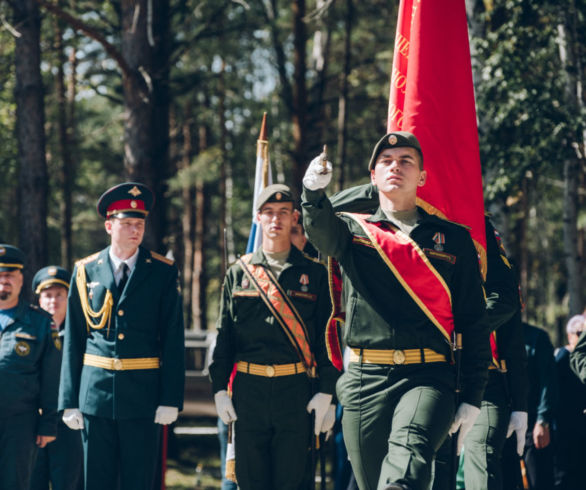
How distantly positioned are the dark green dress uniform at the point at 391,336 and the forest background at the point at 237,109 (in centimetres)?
291

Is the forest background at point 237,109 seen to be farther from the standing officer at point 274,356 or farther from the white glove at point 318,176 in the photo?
the white glove at point 318,176

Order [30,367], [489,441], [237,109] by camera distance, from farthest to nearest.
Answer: [237,109], [30,367], [489,441]

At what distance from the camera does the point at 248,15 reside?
1922cm

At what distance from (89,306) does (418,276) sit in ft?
8.16

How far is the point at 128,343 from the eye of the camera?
565 centimetres

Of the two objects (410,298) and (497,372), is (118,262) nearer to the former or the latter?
(410,298)

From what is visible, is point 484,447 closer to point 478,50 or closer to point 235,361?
point 235,361

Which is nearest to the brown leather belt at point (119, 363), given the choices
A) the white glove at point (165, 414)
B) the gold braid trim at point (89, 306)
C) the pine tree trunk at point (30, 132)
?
the gold braid trim at point (89, 306)

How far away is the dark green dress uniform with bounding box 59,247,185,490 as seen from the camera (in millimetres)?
5574

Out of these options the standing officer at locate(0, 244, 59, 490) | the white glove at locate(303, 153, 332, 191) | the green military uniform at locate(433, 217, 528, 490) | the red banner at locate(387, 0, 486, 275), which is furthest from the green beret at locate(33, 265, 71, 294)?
the white glove at locate(303, 153, 332, 191)

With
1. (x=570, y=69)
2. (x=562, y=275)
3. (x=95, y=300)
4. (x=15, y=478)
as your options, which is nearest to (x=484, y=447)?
(x=95, y=300)

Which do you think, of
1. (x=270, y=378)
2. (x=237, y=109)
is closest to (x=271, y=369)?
(x=270, y=378)

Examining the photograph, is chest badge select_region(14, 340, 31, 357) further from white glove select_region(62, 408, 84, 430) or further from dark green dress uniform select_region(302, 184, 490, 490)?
dark green dress uniform select_region(302, 184, 490, 490)

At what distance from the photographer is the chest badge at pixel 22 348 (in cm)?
608
